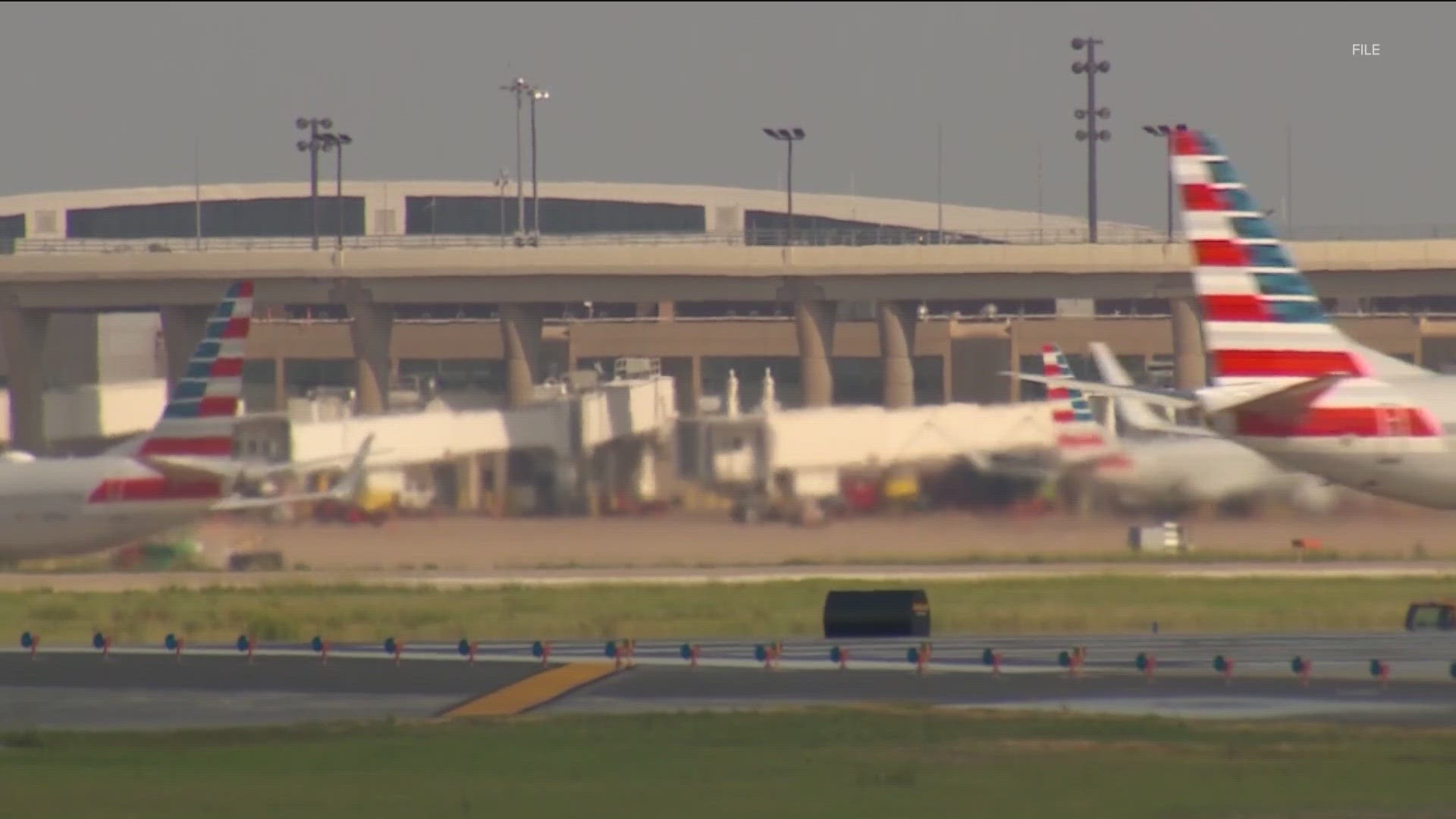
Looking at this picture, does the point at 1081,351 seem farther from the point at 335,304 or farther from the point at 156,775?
the point at 156,775

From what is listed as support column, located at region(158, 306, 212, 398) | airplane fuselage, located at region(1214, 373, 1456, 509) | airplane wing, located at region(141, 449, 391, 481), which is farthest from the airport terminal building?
airplane fuselage, located at region(1214, 373, 1456, 509)

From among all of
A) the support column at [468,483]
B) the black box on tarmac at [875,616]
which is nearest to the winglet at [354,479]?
the support column at [468,483]

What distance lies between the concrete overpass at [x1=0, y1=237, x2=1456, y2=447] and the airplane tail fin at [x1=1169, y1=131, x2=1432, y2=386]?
3673 centimetres

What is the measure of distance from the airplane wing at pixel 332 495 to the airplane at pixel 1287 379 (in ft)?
67.1

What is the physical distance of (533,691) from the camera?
3288cm

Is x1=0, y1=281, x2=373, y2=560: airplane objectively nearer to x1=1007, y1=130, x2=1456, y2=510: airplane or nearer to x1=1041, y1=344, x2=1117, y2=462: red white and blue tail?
x1=1041, y1=344, x2=1117, y2=462: red white and blue tail

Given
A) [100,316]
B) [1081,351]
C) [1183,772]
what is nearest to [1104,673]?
[1183,772]

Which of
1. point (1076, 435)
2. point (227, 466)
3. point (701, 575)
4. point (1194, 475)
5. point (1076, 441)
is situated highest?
point (1076, 435)

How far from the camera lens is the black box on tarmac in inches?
1663

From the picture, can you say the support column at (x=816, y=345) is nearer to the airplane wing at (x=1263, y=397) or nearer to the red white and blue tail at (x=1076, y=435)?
the red white and blue tail at (x=1076, y=435)

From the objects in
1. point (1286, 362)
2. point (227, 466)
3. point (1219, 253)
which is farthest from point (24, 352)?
point (1286, 362)

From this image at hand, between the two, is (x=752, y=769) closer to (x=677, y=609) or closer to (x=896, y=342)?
(x=677, y=609)

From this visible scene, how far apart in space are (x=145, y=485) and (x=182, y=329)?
99.1 ft

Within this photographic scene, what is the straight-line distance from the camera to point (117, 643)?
139 ft
